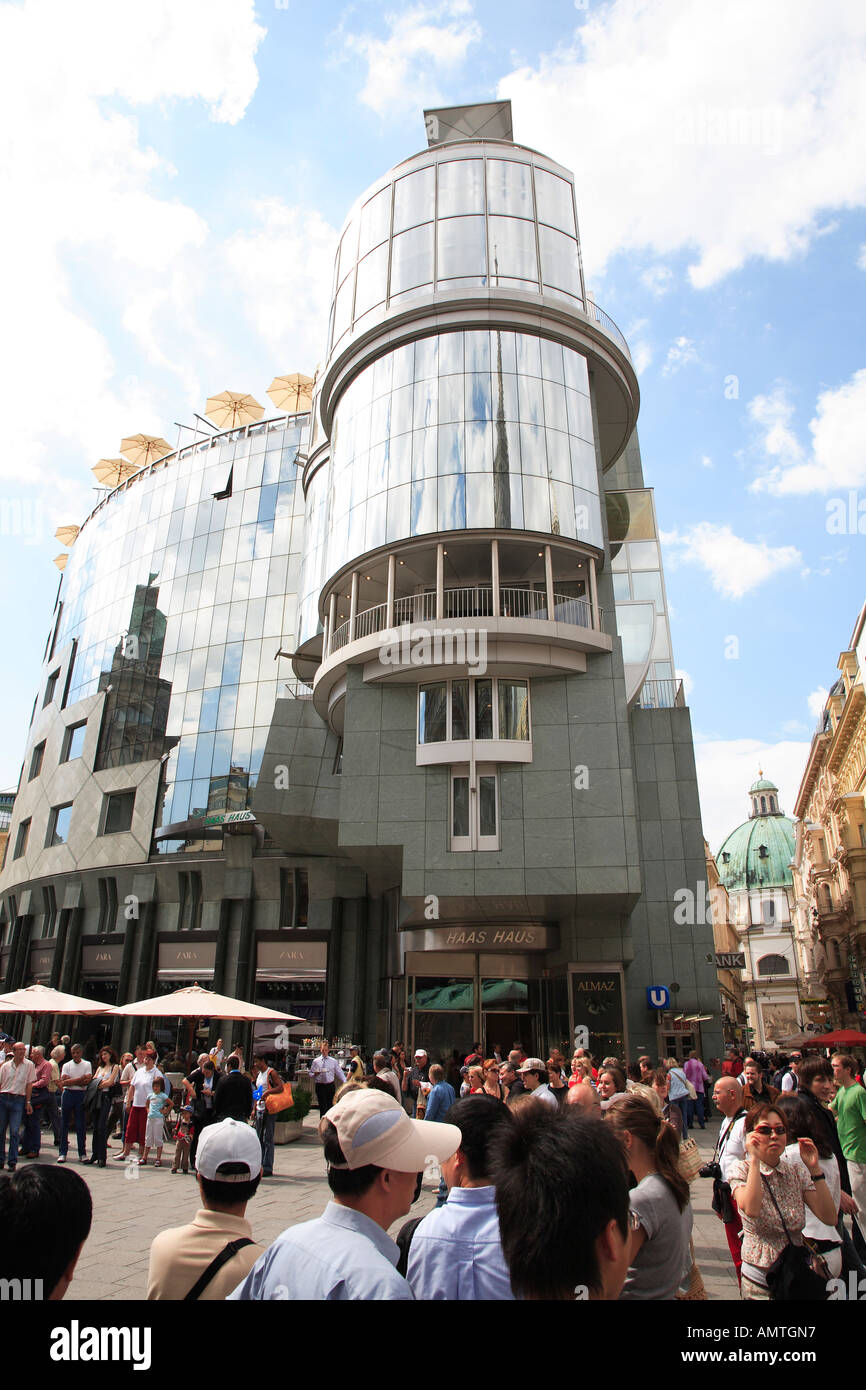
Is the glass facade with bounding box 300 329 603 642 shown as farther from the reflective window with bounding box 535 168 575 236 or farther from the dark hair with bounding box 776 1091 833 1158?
the dark hair with bounding box 776 1091 833 1158

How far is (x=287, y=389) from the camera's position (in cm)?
5038

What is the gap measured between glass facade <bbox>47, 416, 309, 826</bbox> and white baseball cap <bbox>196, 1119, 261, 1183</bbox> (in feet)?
118

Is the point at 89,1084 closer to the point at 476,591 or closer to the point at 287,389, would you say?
the point at 476,591

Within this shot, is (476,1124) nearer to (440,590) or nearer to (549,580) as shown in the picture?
(440,590)

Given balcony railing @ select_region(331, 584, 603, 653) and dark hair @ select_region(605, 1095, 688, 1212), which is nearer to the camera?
dark hair @ select_region(605, 1095, 688, 1212)

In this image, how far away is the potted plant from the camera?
18.8 metres

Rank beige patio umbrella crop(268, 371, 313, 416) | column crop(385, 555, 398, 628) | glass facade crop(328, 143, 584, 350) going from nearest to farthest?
1. column crop(385, 555, 398, 628)
2. glass facade crop(328, 143, 584, 350)
3. beige patio umbrella crop(268, 371, 313, 416)

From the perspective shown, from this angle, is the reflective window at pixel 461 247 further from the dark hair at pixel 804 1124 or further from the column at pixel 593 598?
the dark hair at pixel 804 1124

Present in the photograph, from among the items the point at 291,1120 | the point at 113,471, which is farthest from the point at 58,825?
the point at 291,1120

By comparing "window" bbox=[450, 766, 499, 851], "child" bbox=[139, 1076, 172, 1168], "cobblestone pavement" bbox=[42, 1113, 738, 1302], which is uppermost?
"window" bbox=[450, 766, 499, 851]

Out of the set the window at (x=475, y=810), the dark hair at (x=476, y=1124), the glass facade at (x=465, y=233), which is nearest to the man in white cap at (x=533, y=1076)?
the dark hair at (x=476, y=1124)

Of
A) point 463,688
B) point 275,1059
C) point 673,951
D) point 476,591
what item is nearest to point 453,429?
point 476,591

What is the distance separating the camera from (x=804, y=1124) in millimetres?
5691

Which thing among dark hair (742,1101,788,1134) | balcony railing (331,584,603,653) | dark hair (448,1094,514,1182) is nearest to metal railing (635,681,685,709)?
balcony railing (331,584,603,653)
